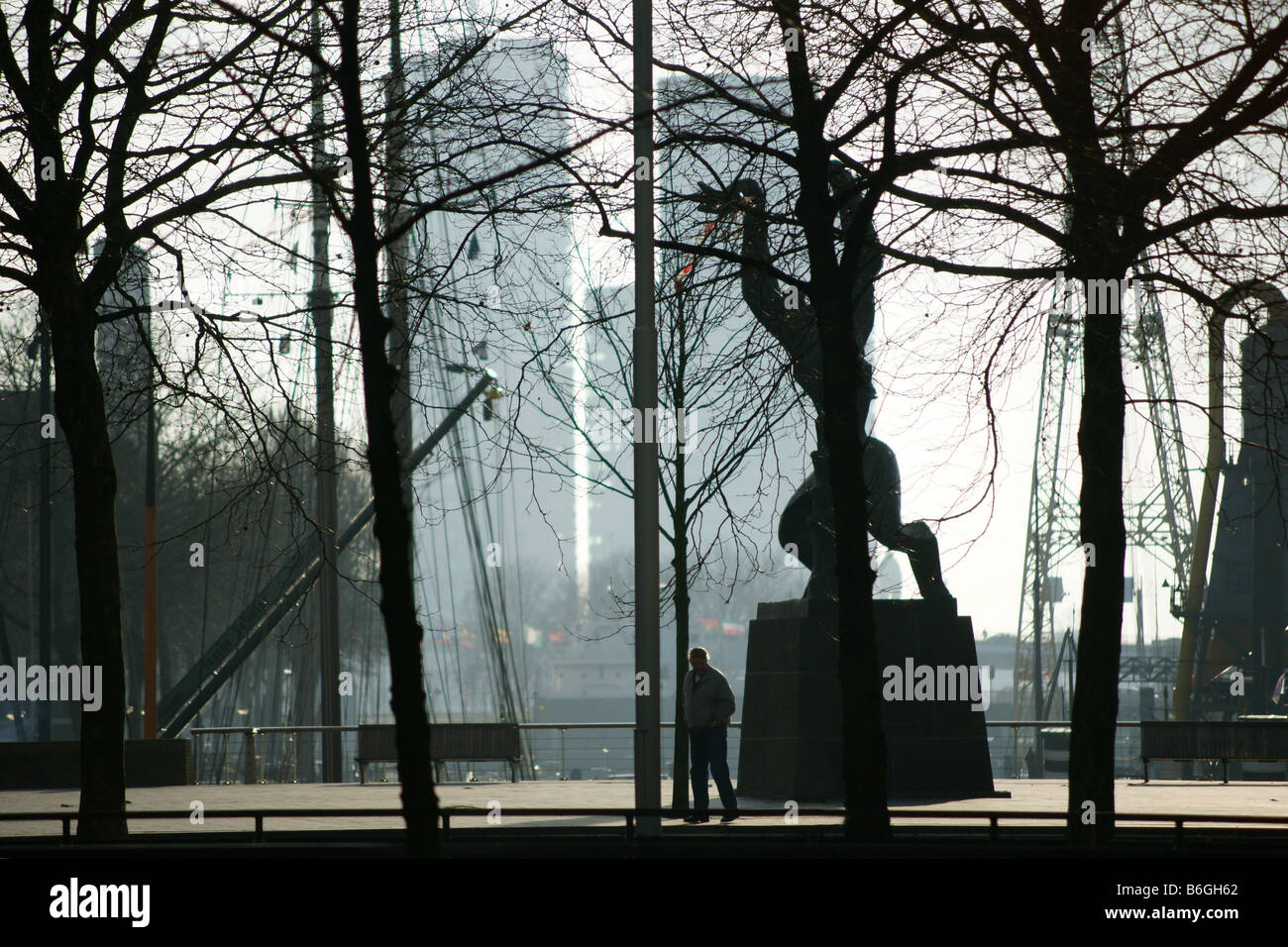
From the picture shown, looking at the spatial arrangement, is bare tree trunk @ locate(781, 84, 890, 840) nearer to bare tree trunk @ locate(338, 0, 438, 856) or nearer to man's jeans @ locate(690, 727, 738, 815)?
bare tree trunk @ locate(338, 0, 438, 856)

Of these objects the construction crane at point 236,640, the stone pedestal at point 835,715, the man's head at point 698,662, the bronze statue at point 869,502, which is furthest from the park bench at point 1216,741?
the construction crane at point 236,640

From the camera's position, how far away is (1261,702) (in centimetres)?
5341

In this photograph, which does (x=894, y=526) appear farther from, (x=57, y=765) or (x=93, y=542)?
(x=57, y=765)

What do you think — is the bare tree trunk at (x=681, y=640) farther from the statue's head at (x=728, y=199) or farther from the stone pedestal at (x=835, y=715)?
the statue's head at (x=728, y=199)

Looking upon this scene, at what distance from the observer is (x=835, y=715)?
16.7 metres

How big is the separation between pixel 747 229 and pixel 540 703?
126m

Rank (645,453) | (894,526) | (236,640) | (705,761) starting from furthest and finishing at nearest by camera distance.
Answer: (236,640) → (894,526) → (705,761) → (645,453)

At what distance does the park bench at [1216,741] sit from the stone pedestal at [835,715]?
398cm

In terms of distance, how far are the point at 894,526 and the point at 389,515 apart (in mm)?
9745

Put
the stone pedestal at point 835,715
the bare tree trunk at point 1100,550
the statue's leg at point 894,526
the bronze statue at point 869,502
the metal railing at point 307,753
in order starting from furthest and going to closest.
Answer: the metal railing at point 307,753, the statue's leg at point 894,526, the stone pedestal at point 835,715, the bronze statue at point 869,502, the bare tree trunk at point 1100,550

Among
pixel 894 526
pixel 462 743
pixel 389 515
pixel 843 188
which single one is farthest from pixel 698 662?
pixel 462 743

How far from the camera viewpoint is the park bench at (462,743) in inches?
829
